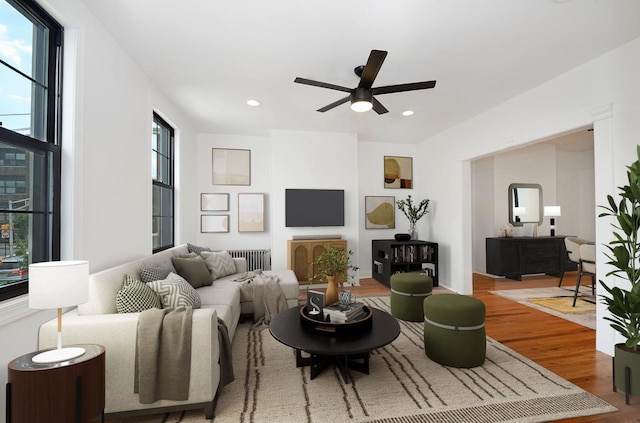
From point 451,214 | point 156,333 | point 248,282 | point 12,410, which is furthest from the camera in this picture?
point 451,214

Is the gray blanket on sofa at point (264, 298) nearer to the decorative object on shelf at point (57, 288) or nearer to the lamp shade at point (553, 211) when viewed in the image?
the decorative object on shelf at point (57, 288)

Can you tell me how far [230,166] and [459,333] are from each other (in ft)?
15.3

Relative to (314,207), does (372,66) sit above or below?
above

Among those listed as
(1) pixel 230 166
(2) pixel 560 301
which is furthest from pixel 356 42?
(2) pixel 560 301

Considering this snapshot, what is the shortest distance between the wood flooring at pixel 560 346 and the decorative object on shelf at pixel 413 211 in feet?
5.30

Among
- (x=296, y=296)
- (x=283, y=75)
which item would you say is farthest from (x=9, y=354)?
(x=283, y=75)

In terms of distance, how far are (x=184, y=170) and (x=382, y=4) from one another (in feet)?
12.4

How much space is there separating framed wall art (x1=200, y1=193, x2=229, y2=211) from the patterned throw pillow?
11.5ft

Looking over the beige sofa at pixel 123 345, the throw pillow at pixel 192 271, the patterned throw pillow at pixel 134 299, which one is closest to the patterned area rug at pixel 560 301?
the beige sofa at pixel 123 345

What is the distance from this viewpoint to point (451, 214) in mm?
5332

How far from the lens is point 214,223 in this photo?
5.73 metres

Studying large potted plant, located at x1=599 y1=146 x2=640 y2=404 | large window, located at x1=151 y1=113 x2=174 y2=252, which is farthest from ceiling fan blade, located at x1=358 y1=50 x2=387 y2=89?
large window, located at x1=151 y1=113 x2=174 y2=252

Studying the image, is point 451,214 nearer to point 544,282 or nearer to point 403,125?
point 403,125

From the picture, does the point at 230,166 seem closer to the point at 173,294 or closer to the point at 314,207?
the point at 314,207
